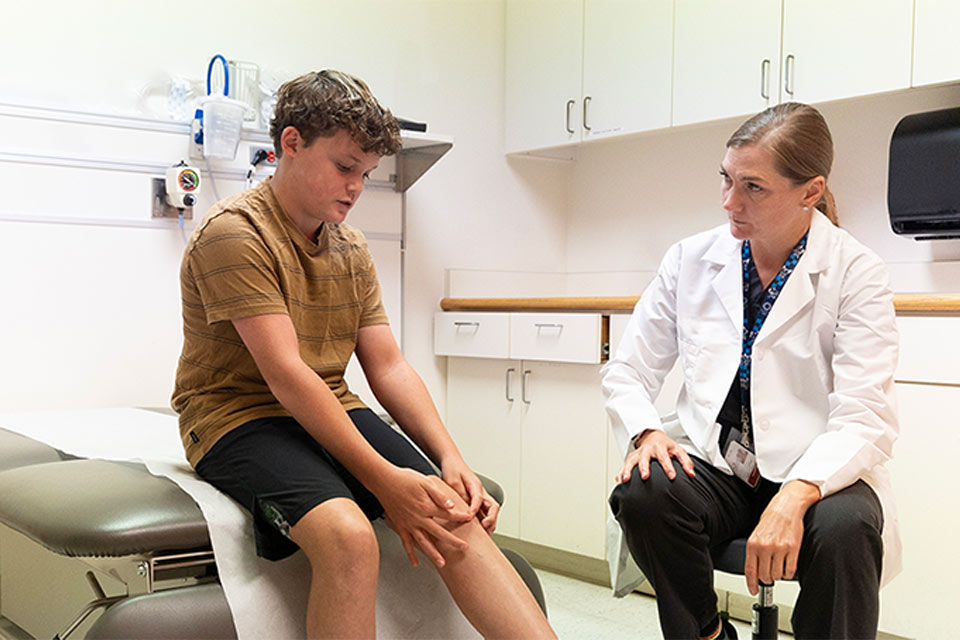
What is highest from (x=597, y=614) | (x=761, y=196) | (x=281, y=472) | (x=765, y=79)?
(x=765, y=79)

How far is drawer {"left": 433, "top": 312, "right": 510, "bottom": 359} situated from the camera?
10.7 feet

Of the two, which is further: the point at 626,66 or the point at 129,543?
the point at 626,66

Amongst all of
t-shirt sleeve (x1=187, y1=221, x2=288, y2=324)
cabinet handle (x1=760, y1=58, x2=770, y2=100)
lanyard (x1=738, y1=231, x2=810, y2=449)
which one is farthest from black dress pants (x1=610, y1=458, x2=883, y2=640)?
cabinet handle (x1=760, y1=58, x2=770, y2=100)

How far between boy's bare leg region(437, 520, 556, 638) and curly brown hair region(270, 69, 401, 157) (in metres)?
0.66

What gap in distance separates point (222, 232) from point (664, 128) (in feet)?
6.28

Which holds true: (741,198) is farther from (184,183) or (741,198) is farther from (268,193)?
(184,183)

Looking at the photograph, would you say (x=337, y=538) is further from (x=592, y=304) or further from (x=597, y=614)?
(x=592, y=304)

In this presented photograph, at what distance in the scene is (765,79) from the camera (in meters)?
2.86

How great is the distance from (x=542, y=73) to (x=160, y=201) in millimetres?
1446

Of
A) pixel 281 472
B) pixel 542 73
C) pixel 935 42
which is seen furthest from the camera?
pixel 542 73

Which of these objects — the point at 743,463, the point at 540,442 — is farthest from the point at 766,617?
the point at 540,442

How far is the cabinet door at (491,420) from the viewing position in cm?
325

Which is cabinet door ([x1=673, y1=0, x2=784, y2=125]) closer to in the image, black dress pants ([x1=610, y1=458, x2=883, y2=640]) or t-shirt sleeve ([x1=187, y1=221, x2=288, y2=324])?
black dress pants ([x1=610, y1=458, x2=883, y2=640])

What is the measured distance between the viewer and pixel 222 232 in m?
1.63
